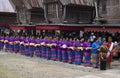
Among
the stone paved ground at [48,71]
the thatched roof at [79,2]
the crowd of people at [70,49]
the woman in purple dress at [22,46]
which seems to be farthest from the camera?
the thatched roof at [79,2]

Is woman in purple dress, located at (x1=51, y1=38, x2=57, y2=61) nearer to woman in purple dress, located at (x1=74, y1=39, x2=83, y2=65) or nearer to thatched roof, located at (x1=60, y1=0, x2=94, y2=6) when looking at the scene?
woman in purple dress, located at (x1=74, y1=39, x2=83, y2=65)

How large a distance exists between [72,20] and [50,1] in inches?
119

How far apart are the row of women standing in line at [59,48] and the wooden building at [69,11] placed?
200 inches

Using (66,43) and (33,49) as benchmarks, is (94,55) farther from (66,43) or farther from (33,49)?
(33,49)

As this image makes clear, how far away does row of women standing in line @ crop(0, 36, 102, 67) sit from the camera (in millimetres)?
19000

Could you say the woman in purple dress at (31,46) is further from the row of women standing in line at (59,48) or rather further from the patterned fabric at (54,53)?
the patterned fabric at (54,53)

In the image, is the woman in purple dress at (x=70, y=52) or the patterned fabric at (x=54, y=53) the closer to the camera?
the woman in purple dress at (x=70, y=52)

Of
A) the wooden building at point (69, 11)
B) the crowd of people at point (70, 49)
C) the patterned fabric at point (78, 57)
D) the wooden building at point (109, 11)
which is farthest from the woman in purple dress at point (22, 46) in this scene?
the patterned fabric at point (78, 57)

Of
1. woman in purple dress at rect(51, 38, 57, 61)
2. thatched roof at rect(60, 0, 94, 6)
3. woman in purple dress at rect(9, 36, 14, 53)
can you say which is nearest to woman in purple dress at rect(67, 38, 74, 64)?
woman in purple dress at rect(51, 38, 57, 61)

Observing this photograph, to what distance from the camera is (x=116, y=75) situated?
15555 millimetres

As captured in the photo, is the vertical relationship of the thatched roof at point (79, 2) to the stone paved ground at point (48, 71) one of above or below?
above

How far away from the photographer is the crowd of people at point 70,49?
1798 cm

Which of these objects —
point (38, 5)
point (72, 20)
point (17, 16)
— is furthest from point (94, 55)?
point (17, 16)

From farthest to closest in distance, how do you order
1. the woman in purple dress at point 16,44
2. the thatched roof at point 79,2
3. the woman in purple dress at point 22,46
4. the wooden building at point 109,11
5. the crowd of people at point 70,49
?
the thatched roof at point 79,2 → the woman in purple dress at point 16,44 → the woman in purple dress at point 22,46 → the wooden building at point 109,11 → the crowd of people at point 70,49
